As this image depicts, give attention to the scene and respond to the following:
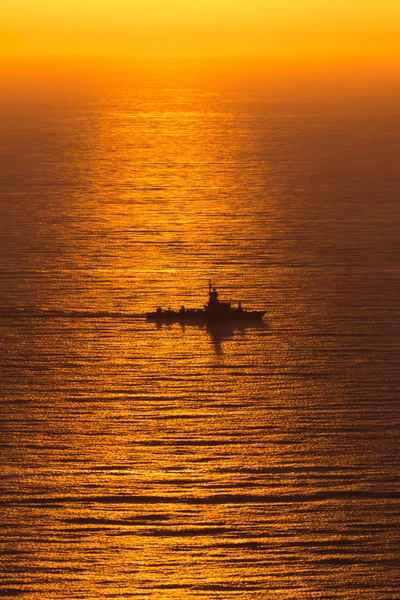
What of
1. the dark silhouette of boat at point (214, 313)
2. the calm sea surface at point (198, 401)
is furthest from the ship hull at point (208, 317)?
the calm sea surface at point (198, 401)

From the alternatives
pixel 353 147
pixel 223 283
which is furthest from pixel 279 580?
pixel 353 147

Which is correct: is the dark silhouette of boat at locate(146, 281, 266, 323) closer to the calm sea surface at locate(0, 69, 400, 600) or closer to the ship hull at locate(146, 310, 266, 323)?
the ship hull at locate(146, 310, 266, 323)

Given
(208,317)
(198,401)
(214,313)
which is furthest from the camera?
(208,317)

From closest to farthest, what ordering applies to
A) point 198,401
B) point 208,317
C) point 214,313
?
point 198,401 → point 214,313 → point 208,317

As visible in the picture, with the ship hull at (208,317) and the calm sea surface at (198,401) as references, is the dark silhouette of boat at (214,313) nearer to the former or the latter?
the ship hull at (208,317)

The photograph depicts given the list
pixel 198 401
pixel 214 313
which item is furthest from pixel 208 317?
pixel 198 401

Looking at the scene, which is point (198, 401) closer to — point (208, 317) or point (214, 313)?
point (214, 313)

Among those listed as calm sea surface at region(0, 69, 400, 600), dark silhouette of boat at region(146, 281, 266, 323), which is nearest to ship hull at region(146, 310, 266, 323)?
dark silhouette of boat at region(146, 281, 266, 323)
